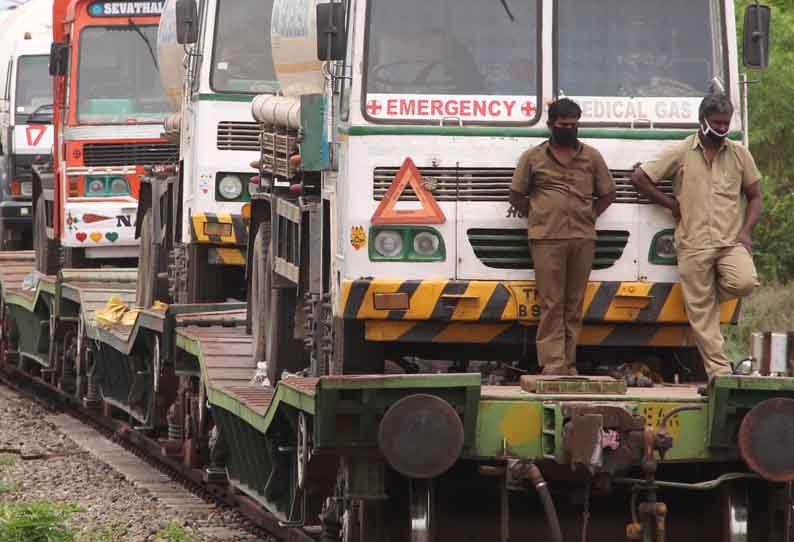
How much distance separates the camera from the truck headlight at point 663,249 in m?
10.0

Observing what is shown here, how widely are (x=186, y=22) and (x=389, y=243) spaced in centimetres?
589

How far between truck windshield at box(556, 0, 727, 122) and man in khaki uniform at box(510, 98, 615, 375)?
32 cm

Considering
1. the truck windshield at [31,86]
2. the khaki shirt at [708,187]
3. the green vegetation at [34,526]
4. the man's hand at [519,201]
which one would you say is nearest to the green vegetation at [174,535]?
the green vegetation at [34,526]

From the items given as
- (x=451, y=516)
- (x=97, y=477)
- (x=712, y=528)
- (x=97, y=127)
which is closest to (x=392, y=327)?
(x=451, y=516)

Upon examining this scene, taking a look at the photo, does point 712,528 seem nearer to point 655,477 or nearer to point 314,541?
point 655,477

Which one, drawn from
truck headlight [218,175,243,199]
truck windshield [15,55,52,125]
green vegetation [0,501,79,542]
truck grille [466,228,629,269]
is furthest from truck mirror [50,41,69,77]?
truck grille [466,228,629,269]

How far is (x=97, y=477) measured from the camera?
49.0 feet

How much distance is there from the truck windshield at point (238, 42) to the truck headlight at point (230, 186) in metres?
0.66

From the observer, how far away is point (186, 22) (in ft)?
50.1

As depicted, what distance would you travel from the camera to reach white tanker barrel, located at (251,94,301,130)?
11.7 meters

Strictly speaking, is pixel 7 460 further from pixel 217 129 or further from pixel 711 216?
pixel 711 216

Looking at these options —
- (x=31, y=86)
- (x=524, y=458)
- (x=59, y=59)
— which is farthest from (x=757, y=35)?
(x=31, y=86)

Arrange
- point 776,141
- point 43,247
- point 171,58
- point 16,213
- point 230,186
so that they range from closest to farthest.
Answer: point 230,186 < point 171,58 < point 43,247 < point 776,141 < point 16,213

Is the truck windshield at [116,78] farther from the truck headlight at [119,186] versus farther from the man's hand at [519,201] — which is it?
the man's hand at [519,201]
